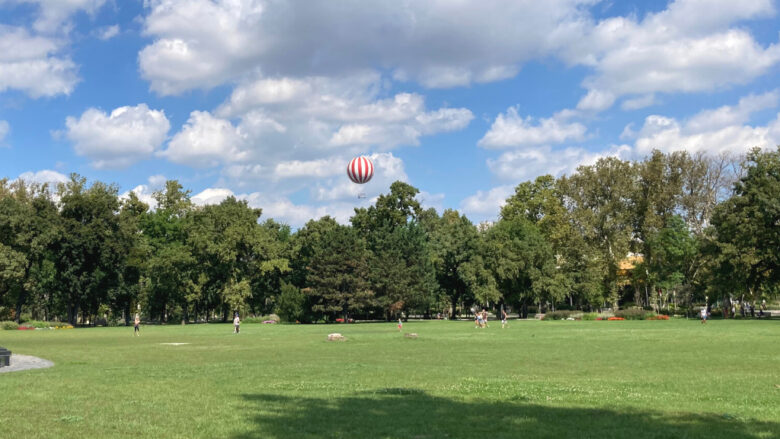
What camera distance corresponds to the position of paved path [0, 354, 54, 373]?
21.4 metres

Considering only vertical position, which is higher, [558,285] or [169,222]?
[169,222]

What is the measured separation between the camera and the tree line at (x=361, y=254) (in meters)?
80.8

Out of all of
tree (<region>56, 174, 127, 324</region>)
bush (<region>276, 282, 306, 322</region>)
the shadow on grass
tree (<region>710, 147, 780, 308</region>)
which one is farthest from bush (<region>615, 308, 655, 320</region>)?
the shadow on grass

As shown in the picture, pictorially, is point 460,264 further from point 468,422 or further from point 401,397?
point 468,422

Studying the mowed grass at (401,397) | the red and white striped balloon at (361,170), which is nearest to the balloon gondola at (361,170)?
the red and white striped balloon at (361,170)

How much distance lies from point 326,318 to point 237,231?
17.0 metres

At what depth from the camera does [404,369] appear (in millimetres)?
20453

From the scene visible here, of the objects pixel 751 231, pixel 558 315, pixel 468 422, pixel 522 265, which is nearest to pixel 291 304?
pixel 522 265

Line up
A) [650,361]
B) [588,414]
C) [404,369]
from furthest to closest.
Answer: [650,361]
[404,369]
[588,414]

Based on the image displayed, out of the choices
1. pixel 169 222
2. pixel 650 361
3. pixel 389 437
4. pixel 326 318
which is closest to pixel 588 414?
pixel 389 437

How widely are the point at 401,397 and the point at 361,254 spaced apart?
7149 cm

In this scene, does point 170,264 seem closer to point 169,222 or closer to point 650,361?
point 169,222

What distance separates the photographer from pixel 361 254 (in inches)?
3354

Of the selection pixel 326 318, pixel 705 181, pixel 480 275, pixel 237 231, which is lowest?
pixel 326 318
